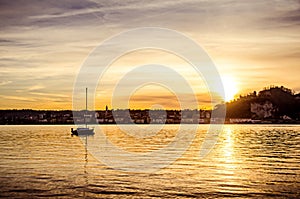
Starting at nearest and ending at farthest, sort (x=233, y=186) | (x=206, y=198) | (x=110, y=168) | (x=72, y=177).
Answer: (x=206, y=198) < (x=233, y=186) < (x=72, y=177) < (x=110, y=168)

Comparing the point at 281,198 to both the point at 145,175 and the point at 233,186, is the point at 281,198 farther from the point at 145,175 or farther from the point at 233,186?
the point at 145,175

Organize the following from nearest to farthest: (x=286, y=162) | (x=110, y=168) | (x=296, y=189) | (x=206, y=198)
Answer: (x=206, y=198), (x=296, y=189), (x=110, y=168), (x=286, y=162)

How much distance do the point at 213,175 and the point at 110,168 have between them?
49.4ft

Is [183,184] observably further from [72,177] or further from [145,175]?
[72,177]

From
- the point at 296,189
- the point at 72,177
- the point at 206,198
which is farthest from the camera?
the point at 72,177

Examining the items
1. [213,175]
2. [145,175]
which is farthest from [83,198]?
Answer: [213,175]

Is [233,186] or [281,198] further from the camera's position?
[233,186]

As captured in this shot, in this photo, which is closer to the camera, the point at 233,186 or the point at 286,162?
the point at 233,186

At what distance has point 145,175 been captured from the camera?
52812mm

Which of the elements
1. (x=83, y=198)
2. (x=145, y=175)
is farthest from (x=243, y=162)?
(x=83, y=198)

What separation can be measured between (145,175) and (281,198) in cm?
1882

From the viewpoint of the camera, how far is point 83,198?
3838 cm

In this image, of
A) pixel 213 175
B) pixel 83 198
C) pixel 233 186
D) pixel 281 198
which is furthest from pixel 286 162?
pixel 83 198

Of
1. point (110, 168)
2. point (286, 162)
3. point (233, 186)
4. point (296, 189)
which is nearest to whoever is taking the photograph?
point (296, 189)
